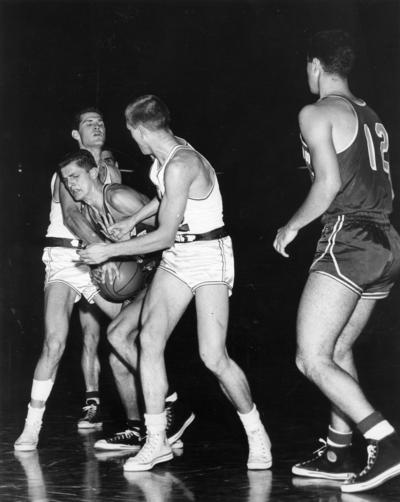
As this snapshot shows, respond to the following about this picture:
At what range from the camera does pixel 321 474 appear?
3861mm

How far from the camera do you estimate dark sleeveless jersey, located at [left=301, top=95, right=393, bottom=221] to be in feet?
12.2

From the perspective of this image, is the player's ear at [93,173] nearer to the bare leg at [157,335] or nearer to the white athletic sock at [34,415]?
the bare leg at [157,335]

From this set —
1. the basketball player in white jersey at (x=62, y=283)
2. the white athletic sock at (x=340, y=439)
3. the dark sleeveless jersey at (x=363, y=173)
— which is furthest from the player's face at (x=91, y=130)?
the white athletic sock at (x=340, y=439)

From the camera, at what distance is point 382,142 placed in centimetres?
382

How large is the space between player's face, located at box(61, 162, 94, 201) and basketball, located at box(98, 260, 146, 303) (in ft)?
1.34

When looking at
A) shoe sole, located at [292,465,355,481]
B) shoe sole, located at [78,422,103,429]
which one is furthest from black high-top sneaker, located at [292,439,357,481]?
shoe sole, located at [78,422,103,429]

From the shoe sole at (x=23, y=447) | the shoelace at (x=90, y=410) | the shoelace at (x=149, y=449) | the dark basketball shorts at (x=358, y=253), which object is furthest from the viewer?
the shoelace at (x=90, y=410)

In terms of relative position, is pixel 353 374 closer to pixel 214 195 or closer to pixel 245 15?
pixel 214 195

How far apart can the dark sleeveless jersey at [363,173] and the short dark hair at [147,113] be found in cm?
73

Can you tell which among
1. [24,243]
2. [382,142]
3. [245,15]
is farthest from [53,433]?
[245,15]

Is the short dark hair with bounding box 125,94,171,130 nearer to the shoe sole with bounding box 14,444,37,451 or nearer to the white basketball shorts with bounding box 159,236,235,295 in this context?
the white basketball shorts with bounding box 159,236,235,295

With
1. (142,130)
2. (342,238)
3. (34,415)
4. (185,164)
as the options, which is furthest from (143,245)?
(34,415)

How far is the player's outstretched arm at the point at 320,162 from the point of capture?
11.8 feet

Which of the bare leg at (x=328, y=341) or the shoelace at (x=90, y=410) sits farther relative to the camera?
the shoelace at (x=90, y=410)
